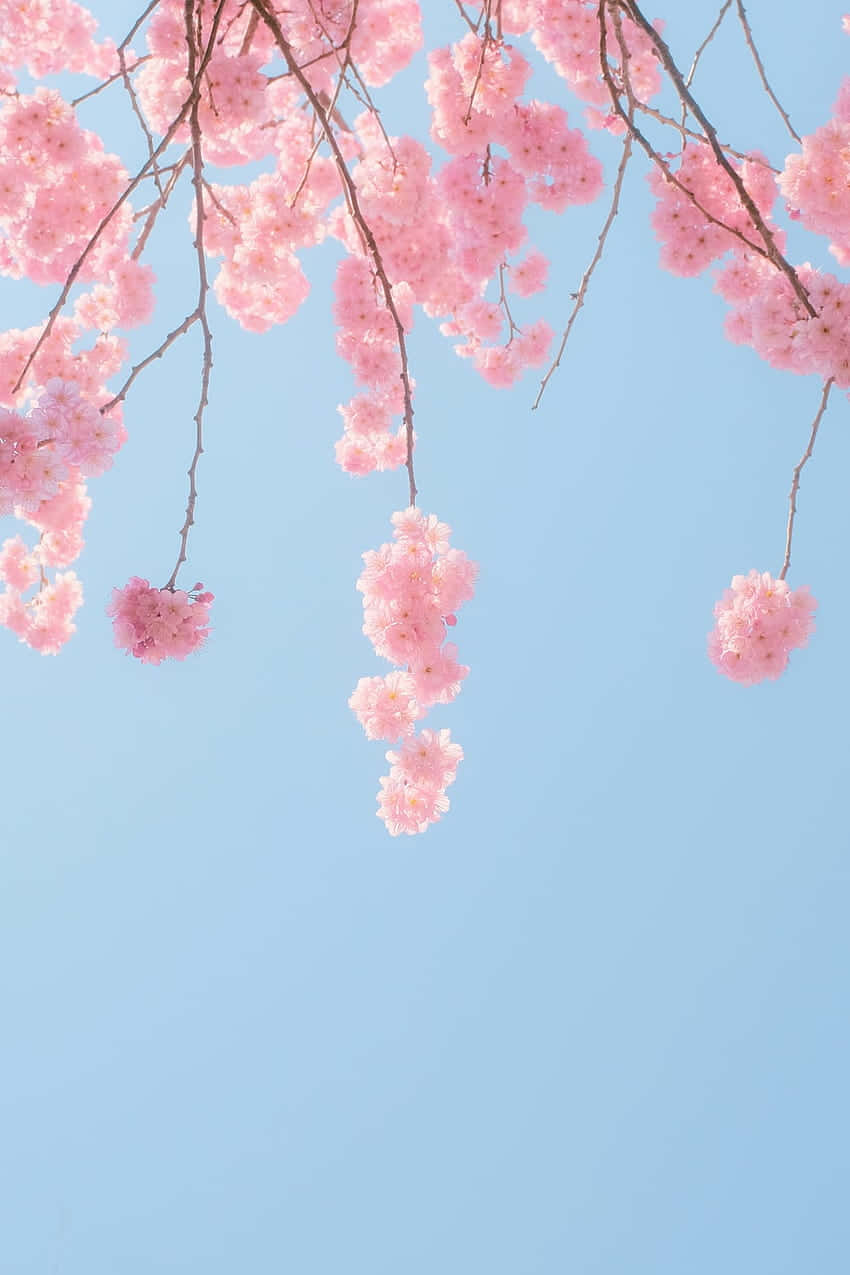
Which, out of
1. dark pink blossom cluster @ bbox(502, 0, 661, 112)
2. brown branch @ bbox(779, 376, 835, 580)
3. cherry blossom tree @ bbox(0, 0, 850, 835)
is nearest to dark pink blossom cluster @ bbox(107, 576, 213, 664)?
cherry blossom tree @ bbox(0, 0, 850, 835)

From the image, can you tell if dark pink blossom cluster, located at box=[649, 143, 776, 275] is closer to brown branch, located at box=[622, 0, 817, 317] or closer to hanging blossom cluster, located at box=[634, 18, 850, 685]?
hanging blossom cluster, located at box=[634, 18, 850, 685]

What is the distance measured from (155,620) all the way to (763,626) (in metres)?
1.36

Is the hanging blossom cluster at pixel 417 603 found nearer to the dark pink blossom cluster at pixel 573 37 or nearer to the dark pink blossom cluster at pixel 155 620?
the dark pink blossom cluster at pixel 155 620

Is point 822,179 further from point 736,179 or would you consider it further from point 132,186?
point 132,186

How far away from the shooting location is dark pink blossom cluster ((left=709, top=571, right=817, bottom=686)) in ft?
7.80

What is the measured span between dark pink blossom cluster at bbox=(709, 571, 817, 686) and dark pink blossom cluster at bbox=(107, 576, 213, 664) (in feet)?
3.99

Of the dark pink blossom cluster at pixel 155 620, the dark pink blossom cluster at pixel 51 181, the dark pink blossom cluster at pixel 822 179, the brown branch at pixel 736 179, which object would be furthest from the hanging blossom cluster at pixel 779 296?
the dark pink blossom cluster at pixel 51 181

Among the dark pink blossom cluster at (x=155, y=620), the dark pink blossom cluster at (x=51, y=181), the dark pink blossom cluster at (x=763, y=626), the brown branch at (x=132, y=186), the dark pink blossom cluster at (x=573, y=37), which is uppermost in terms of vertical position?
the dark pink blossom cluster at (x=573, y=37)

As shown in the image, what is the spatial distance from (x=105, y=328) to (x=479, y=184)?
124cm

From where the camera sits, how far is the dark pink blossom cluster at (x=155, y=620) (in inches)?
82.8

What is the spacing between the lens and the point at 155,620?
6.92ft

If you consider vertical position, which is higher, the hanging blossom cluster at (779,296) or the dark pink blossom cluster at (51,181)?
the dark pink blossom cluster at (51,181)

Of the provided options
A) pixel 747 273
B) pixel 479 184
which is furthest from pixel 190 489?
pixel 747 273

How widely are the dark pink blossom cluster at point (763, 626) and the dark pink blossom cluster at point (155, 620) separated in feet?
3.99
